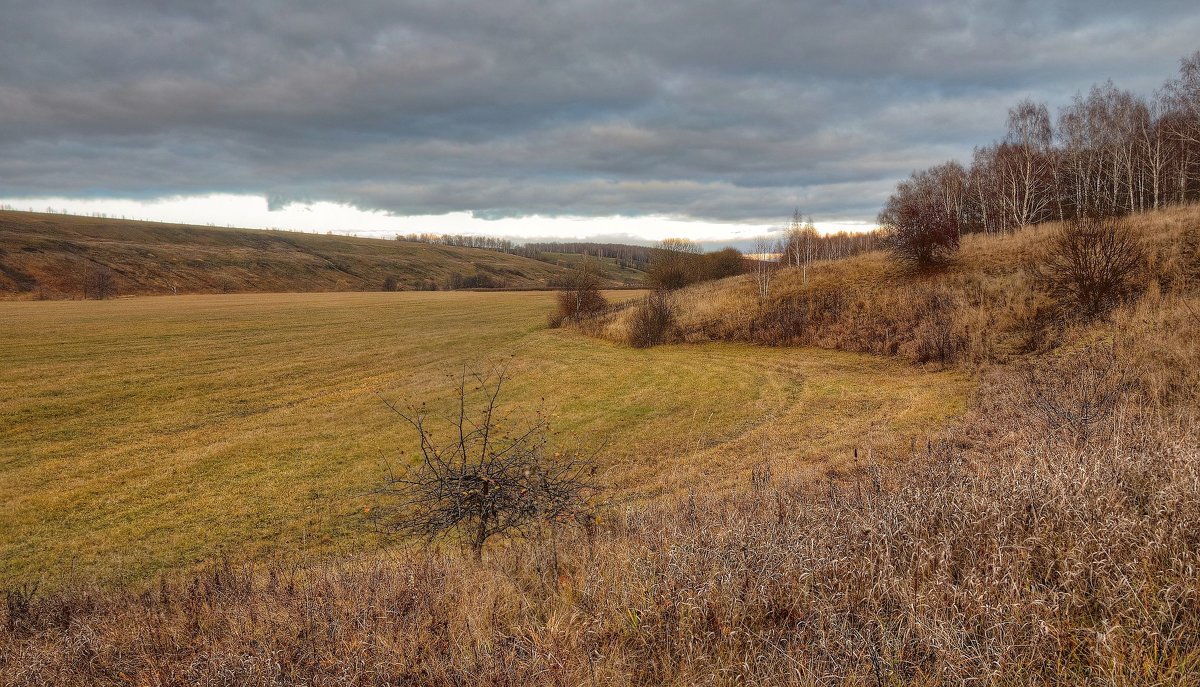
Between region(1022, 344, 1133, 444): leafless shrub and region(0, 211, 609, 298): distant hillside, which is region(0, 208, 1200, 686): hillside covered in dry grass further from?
region(0, 211, 609, 298): distant hillside

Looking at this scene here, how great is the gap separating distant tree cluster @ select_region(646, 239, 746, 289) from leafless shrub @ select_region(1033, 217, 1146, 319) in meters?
30.1

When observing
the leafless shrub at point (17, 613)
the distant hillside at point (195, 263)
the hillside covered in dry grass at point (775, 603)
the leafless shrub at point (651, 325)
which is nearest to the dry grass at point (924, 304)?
the leafless shrub at point (651, 325)

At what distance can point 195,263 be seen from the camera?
12925 centimetres

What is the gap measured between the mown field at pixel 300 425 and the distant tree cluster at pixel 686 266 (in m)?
22.2

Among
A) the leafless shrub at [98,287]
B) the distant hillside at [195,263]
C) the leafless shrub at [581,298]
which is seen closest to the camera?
the leafless shrub at [581,298]

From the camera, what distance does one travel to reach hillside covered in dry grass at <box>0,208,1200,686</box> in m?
3.17

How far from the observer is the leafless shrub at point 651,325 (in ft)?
104

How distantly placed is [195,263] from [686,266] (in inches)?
5127

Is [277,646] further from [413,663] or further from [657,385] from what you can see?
[657,385]

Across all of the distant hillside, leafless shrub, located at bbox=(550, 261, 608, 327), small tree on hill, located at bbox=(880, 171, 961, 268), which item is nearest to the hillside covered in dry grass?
small tree on hill, located at bbox=(880, 171, 961, 268)

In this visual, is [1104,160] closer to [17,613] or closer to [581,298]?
[581,298]

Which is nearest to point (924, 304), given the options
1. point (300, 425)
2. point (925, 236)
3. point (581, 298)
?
point (925, 236)

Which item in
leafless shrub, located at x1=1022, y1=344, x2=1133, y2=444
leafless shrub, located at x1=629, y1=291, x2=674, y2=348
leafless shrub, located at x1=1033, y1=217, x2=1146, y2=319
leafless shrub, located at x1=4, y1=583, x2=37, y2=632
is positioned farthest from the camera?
leafless shrub, located at x1=629, y1=291, x2=674, y2=348

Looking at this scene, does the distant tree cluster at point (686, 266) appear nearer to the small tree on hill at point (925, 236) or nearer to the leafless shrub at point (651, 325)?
the leafless shrub at point (651, 325)
